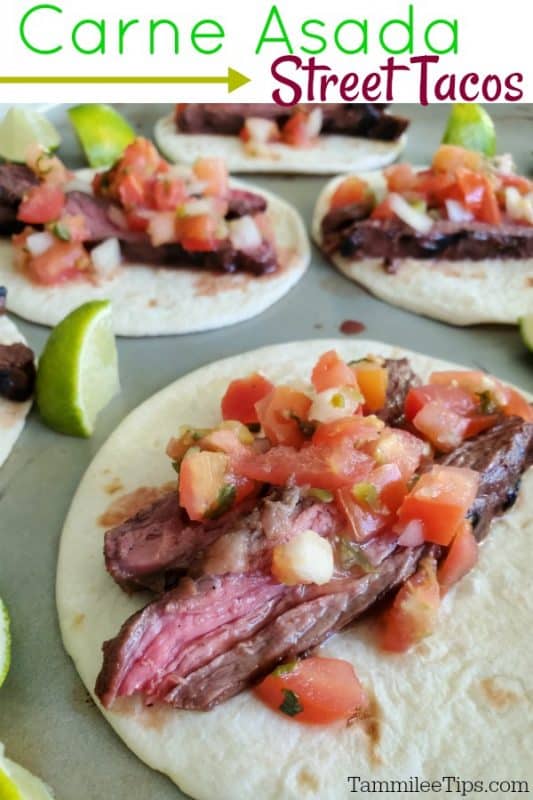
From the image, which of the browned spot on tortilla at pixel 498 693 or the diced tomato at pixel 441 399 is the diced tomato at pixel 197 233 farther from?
the browned spot on tortilla at pixel 498 693

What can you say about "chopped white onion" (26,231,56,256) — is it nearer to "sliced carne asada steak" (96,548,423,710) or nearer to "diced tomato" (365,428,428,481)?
"diced tomato" (365,428,428,481)

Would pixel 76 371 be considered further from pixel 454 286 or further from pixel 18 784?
pixel 454 286

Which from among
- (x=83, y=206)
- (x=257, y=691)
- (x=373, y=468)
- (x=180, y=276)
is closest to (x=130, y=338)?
(x=180, y=276)

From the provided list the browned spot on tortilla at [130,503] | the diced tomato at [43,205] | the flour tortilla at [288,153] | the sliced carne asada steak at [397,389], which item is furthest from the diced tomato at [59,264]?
the sliced carne asada steak at [397,389]

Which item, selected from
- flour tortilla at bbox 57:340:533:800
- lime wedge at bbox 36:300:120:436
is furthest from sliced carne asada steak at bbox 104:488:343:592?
lime wedge at bbox 36:300:120:436

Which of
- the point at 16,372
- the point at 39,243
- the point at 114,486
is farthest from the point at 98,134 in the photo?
the point at 114,486

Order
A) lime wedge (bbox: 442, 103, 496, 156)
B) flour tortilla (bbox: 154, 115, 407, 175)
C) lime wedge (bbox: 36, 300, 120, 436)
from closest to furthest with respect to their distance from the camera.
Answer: lime wedge (bbox: 36, 300, 120, 436) < lime wedge (bbox: 442, 103, 496, 156) < flour tortilla (bbox: 154, 115, 407, 175)
